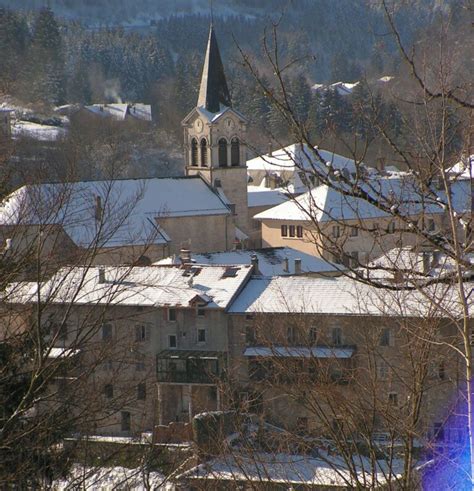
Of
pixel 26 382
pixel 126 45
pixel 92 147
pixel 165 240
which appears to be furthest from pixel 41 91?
pixel 26 382

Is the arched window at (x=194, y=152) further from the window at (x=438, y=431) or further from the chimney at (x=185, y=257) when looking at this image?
the window at (x=438, y=431)

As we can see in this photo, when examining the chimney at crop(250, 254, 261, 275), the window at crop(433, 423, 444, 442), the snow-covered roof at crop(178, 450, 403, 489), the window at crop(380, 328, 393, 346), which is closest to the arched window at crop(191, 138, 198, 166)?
the chimney at crop(250, 254, 261, 275)

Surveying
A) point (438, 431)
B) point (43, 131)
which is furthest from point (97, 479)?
point (43, 131)

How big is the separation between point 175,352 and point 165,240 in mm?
11818

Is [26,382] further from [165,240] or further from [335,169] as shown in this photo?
[165,240]

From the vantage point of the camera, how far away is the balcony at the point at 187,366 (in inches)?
1240

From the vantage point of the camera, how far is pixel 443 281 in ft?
20.5

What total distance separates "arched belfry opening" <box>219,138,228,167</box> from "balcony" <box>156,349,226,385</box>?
19.3 meters

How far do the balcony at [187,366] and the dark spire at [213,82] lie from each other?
21997 mm

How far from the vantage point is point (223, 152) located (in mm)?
51188

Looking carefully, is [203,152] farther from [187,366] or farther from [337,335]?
[337,335]

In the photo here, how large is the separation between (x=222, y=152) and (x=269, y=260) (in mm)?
11561

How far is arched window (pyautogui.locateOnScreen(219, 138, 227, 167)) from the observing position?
50.8 meters

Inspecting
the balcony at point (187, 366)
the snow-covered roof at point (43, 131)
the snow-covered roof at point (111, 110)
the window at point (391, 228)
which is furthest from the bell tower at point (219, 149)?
the window at point (391, 228)
